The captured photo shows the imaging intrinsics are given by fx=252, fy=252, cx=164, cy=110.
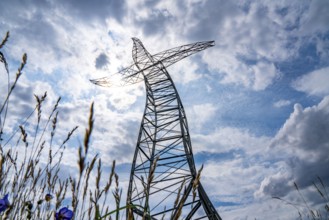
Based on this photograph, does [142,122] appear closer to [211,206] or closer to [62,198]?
[211,206]

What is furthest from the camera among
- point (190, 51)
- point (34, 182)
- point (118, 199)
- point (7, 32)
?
point (190, 51)

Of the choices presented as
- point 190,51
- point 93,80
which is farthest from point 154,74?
point 93,80

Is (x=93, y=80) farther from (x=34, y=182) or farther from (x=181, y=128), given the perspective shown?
(x=34, y=182)

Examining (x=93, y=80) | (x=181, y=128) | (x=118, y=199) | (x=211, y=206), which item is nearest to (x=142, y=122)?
(x=181, y=128)

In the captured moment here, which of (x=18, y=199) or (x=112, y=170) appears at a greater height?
(x=18, y=199)

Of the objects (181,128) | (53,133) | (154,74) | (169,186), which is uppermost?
(154,74)

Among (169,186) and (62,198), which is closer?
(62,198)

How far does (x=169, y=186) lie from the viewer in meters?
9.48

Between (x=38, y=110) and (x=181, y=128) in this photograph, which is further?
(x=181, y=128)

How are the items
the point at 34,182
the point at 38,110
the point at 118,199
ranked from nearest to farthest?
the point at 118,199 < the point at 38,110 < the point at 34,182

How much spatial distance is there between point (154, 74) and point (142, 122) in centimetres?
299

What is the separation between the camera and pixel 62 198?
2295 mm

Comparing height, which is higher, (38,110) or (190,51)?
(190,51)

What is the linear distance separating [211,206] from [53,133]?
25.1 ft
